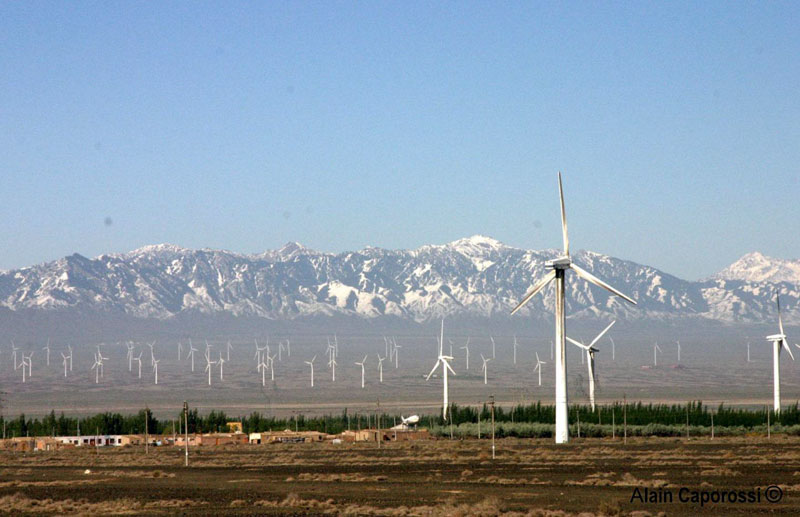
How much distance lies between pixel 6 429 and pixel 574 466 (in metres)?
104

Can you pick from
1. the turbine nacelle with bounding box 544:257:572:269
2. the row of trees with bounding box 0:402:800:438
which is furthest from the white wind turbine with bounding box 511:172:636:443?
the row of trees with bounding box 0:402:800:438

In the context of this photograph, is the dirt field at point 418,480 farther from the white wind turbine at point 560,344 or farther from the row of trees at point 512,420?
the row of trees at point 512,420

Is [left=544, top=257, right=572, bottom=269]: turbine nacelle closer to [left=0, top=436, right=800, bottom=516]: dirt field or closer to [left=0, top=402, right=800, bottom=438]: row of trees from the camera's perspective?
[left=0, top=436, right=800, bottom=516]: dirt field

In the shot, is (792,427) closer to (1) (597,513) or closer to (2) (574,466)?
(2) (574,466)

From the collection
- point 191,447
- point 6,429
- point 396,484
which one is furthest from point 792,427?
point 6,429

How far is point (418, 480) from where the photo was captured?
62.9 m

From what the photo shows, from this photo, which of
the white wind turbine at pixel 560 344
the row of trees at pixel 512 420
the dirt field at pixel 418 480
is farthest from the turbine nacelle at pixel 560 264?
the row of trees at pixel 512 420

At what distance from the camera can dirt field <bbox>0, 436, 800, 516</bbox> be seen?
48.4 meters

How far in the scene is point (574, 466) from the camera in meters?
70.4

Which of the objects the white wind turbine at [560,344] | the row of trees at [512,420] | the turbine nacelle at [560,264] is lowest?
the row of trees at [512,420]

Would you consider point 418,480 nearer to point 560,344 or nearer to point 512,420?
point 560,344

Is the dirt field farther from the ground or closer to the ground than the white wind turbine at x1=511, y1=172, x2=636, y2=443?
closer to the ground

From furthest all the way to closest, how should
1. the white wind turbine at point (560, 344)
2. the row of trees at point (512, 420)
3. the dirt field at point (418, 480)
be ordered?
the row of trees at point (512, 420) < the white wind turbine at point (560, 344) < the dirt field at point (418, 480)

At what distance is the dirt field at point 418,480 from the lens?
159 feet
